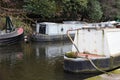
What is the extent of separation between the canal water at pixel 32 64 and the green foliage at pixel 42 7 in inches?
399

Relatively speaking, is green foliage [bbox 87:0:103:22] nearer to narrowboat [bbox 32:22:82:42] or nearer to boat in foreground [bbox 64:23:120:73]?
narrowboat [bbox 32:22:82:42]

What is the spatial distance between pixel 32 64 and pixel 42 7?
730 inches

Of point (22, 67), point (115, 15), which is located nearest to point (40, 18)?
point (115, 15)

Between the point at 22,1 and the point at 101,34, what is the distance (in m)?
25.8

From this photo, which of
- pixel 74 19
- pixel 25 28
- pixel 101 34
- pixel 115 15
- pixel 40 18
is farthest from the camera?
pixel 115 15

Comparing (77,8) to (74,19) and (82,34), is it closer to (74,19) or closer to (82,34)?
(74,19)

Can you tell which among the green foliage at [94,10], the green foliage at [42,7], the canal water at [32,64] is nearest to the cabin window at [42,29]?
the green foliage at [42,7]

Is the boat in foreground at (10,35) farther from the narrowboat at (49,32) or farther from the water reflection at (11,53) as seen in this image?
the narrowboat at (49,32)

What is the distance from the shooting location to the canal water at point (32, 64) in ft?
59.4

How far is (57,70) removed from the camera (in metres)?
19.6

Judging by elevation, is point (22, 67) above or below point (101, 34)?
below

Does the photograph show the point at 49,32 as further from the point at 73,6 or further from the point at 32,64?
the point at 32,64

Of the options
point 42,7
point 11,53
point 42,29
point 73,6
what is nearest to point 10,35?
point 42,29

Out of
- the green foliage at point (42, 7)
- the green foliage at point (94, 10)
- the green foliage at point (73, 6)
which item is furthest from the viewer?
the green foliage at point (94, 10)
